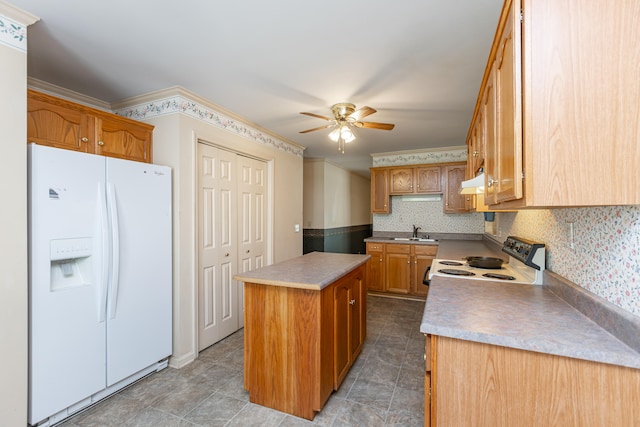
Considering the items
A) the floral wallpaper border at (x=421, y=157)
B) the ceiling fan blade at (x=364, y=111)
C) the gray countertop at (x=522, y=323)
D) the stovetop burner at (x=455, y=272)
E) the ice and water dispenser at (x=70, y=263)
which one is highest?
the floral wallpaper border at (x=421, y=157)

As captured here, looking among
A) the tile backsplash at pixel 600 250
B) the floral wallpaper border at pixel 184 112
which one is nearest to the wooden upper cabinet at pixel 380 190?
the floral wallpaper border at pixel 184 112

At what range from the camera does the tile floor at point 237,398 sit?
73.1 inches

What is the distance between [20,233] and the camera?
1.63 m

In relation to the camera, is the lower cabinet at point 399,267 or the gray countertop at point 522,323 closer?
the gray countertop at point 522,323

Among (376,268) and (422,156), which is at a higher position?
(422,156)

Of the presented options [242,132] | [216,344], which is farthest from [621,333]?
[242,132]

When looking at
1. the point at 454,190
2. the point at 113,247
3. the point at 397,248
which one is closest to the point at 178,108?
the point at 113,247

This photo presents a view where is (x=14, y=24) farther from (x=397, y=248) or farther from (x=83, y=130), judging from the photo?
(x=397, y=248)

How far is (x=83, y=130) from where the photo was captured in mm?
2152

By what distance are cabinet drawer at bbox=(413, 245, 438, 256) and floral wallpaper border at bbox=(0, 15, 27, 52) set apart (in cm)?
443

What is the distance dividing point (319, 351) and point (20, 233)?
1829mm

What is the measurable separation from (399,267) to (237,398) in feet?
10.1

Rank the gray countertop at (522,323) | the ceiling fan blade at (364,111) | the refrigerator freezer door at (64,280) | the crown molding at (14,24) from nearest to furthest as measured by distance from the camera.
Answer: the gray countertop at (522,323) < the crown molding at (14,24) < the refrigerator freezer door at (64,280) < the ceiling fan blade at (364,111)

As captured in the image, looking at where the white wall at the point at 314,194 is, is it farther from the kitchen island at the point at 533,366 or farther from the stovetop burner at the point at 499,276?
the kitchen island at the point at 533,366
